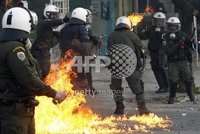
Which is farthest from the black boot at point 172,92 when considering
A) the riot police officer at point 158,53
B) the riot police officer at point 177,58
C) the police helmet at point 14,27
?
the police helmet at point 14,27

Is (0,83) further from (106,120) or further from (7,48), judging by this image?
(106,120)

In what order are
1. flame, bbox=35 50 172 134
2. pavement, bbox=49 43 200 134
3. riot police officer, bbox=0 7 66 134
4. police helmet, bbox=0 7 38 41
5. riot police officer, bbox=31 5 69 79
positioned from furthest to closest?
1. riot police officer, bbox=31 5 69 79
2. pavement, bbox=49 43 200 134
3. flame, bbox=35 50 172 134
4. police helmet, bbox=0 7 38 41
5. riot police officer, bbox=0 7 66 134

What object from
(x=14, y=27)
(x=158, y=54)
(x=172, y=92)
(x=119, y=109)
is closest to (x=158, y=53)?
(x=158, y=54)

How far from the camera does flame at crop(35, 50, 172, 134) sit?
839 centimetres

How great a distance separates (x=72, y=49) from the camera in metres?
10.1

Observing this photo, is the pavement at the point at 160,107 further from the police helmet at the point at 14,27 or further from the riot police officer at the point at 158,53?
the police helmet at the point at 14,27

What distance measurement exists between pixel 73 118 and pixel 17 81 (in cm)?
406

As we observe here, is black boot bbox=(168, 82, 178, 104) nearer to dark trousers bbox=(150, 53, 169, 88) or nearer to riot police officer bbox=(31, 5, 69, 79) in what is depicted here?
dark trousers bbox=(150, 53, 169, 88)

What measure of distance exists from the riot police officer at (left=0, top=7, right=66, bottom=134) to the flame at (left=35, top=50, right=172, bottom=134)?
9.63ft

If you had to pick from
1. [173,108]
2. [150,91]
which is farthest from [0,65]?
[150,91]

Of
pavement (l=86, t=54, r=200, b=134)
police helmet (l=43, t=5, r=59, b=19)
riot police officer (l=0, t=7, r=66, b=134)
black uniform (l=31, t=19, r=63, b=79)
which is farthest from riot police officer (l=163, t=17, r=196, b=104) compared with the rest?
riot police officer (l=0, t=7, r=66, b=134)

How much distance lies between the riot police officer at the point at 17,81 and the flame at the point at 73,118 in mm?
2935

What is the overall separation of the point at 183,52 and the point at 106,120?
113 inches

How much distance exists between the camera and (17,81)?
5.09 meters
